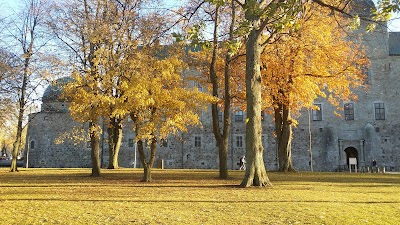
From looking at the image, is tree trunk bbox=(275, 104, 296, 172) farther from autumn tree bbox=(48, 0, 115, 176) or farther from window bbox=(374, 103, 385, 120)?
window bbox=(374, 103, 385, 120)

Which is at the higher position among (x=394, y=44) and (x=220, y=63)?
(x=394, y=44)

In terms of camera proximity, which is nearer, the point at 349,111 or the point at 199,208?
the point at 199,208

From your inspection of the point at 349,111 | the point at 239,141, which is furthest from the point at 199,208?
the point at 349,111

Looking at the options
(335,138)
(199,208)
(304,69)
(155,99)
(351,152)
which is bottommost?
(199,208)

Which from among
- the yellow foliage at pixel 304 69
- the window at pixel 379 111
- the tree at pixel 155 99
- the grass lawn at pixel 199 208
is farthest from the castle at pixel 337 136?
the grass lawn at pixel 199 208

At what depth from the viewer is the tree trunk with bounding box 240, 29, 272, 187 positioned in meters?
13.4

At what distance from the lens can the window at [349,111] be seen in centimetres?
4125

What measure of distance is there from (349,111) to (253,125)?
31.4 meters

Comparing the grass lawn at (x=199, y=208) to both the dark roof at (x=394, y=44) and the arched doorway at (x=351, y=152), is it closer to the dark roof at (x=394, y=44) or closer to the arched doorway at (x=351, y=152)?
the arched doorway at (x=351, y=152)

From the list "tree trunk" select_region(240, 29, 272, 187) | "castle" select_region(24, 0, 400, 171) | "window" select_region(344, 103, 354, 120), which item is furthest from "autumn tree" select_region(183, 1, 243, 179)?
"window" select_region(344, 103, 354, 120)

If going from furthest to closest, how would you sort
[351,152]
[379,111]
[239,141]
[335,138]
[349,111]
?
[351,152] → [239,141] → [349,111] → [379,111] → [335,138]

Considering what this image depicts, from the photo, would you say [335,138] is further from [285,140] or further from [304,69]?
[304,69]

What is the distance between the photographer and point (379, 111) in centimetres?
4100

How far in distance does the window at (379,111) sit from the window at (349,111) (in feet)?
7.96
